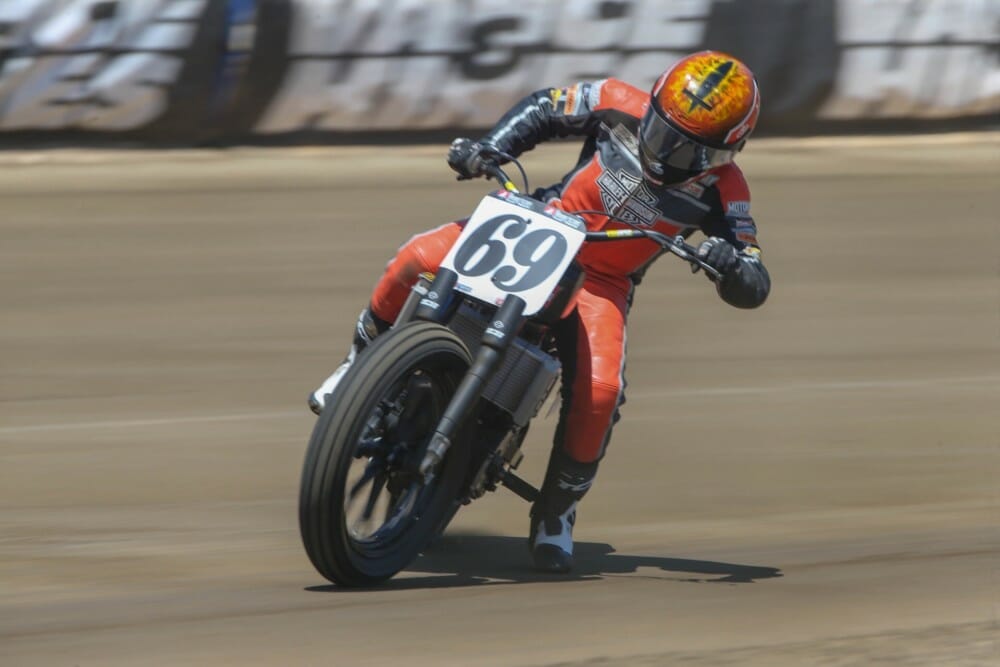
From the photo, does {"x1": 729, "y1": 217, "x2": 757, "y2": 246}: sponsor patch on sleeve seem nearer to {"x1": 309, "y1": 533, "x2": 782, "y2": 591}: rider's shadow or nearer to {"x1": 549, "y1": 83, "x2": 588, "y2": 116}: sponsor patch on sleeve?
{"x1": 549, "y1": 83, "x2": 588, "y2": 116}: sponsor patch on sleeve

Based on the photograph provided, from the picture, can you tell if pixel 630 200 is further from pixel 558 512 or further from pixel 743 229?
pixel 558 512

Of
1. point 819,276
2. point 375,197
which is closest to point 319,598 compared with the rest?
point 819,276

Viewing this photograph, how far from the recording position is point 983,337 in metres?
10.6

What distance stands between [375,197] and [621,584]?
811 centimetres

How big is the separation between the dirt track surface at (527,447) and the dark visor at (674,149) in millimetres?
1511

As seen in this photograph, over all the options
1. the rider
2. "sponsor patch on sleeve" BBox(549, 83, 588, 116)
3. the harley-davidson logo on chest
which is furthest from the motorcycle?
"sponsor patch on sleeve" BBox(549, 83, 588, 116)

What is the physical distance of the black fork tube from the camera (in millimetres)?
5137

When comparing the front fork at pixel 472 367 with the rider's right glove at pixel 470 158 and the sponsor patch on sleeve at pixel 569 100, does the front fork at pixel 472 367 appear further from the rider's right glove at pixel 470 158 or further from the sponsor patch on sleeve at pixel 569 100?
the sponsor patch on sleeve at pixel 569 100

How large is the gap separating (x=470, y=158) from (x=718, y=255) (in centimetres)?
100

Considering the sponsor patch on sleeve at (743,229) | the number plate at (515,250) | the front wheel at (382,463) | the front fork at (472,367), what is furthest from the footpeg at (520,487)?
the sponsor patch on sleeve at (743,229)

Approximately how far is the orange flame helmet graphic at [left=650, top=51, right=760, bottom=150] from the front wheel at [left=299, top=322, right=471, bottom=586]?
122cm

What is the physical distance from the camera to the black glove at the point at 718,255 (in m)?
5.48

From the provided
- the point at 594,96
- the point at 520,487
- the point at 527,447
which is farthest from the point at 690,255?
the point at 527,447

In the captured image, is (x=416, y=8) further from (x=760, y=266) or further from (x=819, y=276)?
(x=760, y=266)
